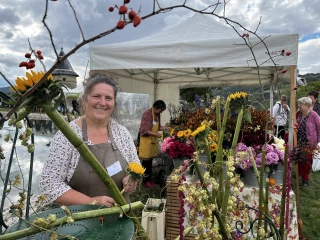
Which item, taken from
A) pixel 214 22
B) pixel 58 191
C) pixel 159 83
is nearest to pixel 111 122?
pixel 58 191

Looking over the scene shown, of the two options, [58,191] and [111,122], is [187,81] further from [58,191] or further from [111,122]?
[58,191]

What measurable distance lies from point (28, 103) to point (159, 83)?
6.03 meters

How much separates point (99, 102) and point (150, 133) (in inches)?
92.4

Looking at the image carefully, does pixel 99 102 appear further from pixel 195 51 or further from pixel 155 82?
pixel 155 82

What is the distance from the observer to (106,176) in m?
0.42

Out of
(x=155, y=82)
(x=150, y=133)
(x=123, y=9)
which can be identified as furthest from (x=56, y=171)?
(x=155, y=82)

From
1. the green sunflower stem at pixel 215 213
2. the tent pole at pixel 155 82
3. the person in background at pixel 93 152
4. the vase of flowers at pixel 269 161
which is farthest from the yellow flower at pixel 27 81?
the tent pole at pixel 155 82

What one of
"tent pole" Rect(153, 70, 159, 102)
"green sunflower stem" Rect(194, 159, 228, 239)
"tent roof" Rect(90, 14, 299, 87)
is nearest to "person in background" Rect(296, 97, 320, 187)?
"tent roof" Rect(90, 14, 299, 87)

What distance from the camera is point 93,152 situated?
1.21m

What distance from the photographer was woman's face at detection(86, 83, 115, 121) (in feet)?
4.15

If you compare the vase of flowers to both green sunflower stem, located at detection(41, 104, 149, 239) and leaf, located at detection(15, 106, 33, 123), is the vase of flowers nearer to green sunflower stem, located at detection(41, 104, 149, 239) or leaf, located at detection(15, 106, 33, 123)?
green sunflower stem, located at detection(41, 104, 149, 239)

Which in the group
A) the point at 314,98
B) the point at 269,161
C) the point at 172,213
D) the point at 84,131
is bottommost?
the point at 172,213

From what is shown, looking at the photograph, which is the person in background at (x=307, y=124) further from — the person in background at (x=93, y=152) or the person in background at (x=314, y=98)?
the person in background at (x=93, y=152)

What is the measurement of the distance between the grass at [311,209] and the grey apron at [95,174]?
2.25 m
